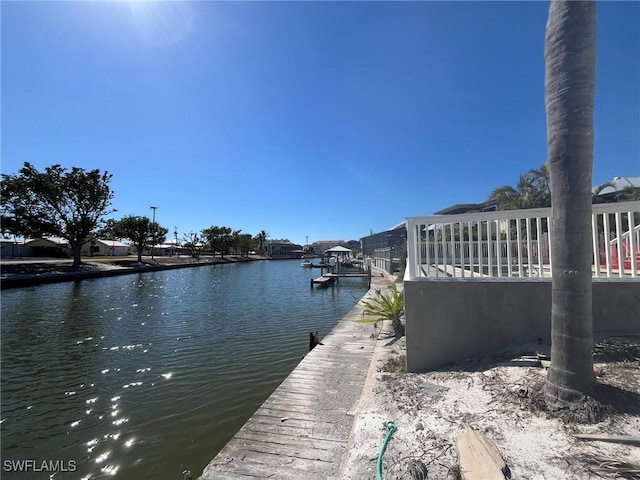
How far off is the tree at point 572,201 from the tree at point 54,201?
36485 mm

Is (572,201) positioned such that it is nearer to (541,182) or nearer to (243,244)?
(541,182)

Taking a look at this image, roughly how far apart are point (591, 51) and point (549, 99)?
0.43 m

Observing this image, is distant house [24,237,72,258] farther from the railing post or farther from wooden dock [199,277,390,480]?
the railing post

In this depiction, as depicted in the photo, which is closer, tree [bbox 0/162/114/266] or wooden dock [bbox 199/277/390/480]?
wooden dock [bbox 199/277/390/480]

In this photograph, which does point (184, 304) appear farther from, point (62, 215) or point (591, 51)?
point (62, 215)

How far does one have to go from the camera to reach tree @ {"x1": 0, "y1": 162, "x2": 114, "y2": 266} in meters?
26.8

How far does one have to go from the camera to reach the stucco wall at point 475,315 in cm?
381

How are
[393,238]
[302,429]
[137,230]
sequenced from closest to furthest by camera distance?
[302,429], [393,238], [137,230]

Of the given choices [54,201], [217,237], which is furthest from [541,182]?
[217,237]

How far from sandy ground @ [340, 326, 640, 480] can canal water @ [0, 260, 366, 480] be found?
7.77 ft

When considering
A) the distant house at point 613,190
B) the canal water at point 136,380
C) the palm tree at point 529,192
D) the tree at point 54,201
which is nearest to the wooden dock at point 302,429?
the canal water at point 136,380

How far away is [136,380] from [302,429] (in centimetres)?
447

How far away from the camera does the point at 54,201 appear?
2877 centimetres

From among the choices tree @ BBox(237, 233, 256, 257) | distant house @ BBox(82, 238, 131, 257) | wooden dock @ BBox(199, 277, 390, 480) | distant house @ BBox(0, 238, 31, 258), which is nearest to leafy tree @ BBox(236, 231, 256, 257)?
tree @ BBox(237, 233, 256, 257)
